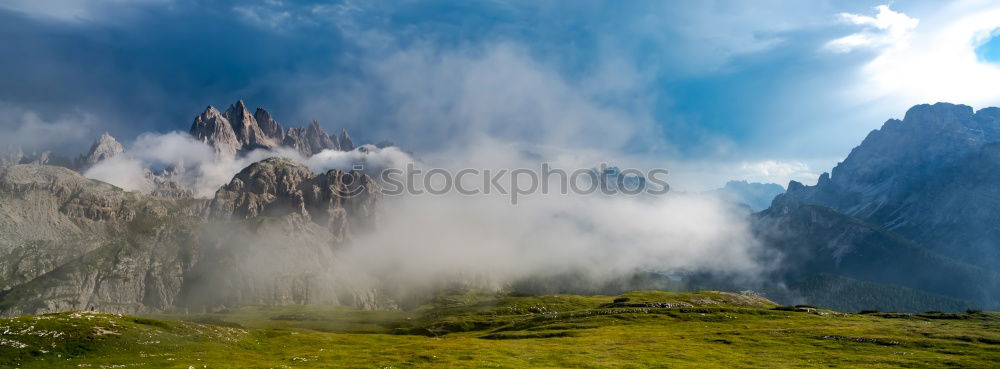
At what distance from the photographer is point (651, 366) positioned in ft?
237

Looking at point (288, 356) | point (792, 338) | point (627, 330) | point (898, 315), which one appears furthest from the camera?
point (898, 315)

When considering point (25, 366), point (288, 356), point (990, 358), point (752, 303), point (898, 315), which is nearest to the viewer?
point (25, 366)

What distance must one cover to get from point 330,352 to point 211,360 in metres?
20.5

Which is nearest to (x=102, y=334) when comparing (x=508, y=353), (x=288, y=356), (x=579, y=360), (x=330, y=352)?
(x=288, y=356)

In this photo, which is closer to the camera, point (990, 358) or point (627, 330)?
point (990, 358)

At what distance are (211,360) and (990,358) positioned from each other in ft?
398

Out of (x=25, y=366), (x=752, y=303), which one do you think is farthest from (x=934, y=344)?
(x=25, y=366)

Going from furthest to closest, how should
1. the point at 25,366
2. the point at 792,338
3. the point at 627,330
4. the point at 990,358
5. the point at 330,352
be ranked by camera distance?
1. the point at 627,330
2. the point at 792,338
3. the point at 330,352
4. the point at 990,358
5. the point at 25,366

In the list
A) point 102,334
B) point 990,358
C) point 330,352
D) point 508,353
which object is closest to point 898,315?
point 990,358

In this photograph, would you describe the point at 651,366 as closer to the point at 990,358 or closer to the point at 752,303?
the point at 990,358

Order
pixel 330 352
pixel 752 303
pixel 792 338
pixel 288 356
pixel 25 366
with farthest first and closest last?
pixel 752 303, pixel 792 338, pixel 330 352, pixel 288 356, pixel 25 366

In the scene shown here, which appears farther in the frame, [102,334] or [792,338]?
[792,338]

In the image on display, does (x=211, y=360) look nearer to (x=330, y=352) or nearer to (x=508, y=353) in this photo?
(x=330, y=352)

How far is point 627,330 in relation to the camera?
13150 centimetres
